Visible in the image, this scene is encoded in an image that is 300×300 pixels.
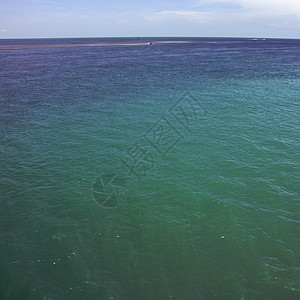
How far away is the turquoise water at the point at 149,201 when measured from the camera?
692 inches

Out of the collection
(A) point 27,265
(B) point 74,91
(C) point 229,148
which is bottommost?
(A) point 27,265

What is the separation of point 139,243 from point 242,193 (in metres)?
12.2

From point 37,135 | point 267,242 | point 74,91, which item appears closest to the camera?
point 267,242

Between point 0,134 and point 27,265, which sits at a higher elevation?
point 0,134

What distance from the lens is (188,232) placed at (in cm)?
2153

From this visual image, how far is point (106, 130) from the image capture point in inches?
1655

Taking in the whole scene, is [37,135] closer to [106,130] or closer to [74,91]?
[106,130]

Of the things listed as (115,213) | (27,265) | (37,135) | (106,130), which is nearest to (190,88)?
(106,130)

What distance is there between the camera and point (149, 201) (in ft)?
84.1

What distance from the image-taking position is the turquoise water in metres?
17.6

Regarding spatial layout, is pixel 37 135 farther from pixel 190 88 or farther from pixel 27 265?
pixel 190 88

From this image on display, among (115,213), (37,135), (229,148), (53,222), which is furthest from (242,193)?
(37,135)

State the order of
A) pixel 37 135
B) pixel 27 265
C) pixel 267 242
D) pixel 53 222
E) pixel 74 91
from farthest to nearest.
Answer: pixel 74 91, pixel 37 135, pixel 53 222, pixel 267 242, pixel 27 265

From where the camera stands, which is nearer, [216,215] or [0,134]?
[216,215]
